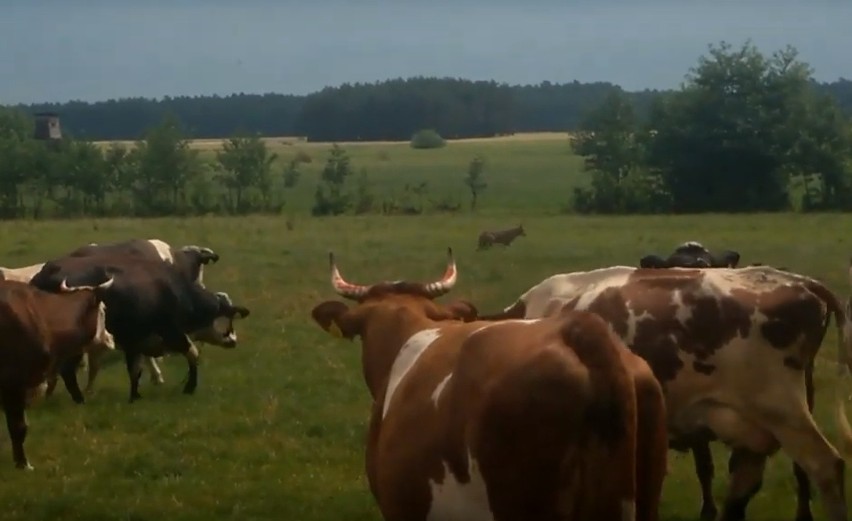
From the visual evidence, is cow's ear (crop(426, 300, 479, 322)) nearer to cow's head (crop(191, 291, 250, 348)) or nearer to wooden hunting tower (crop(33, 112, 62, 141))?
cow's head (crop(191, 291, 250, 348))

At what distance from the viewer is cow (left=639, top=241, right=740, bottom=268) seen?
13.0 metres

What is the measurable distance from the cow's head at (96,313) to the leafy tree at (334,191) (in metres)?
40.3

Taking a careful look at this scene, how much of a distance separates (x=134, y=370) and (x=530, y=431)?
34.2 feet

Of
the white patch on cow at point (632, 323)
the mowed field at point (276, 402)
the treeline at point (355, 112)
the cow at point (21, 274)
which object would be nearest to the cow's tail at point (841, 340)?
the mowed field at point (276, 402)

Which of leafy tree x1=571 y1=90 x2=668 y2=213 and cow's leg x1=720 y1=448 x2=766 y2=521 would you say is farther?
leafy tree x1=571 y1=90 x2=668 y2=213

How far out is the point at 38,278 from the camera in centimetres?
1479

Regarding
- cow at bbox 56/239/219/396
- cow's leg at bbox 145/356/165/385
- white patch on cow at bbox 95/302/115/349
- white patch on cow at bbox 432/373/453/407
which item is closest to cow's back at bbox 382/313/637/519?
white patch on cow at bbox 432/373/453/407

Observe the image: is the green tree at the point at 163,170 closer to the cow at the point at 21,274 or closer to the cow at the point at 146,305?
the cow at the point at 21,274

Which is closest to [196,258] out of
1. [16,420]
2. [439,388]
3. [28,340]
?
[28,340]

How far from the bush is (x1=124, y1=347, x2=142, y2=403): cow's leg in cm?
9828

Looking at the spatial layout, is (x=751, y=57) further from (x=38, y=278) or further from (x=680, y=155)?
(x=38, y=278)

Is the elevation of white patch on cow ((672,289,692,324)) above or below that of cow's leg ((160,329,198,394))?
above

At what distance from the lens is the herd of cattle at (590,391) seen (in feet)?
17.4

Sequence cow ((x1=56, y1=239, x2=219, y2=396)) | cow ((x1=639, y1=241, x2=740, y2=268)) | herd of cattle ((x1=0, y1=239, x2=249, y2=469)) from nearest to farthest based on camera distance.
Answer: herd of cattle ((x1=0, y1=239, x2=249, y2=469)), cow ((x1=639, y1=241, x2=740, y2=268)), cow ((x1=56, y1=239, x2=219, y2=396))
